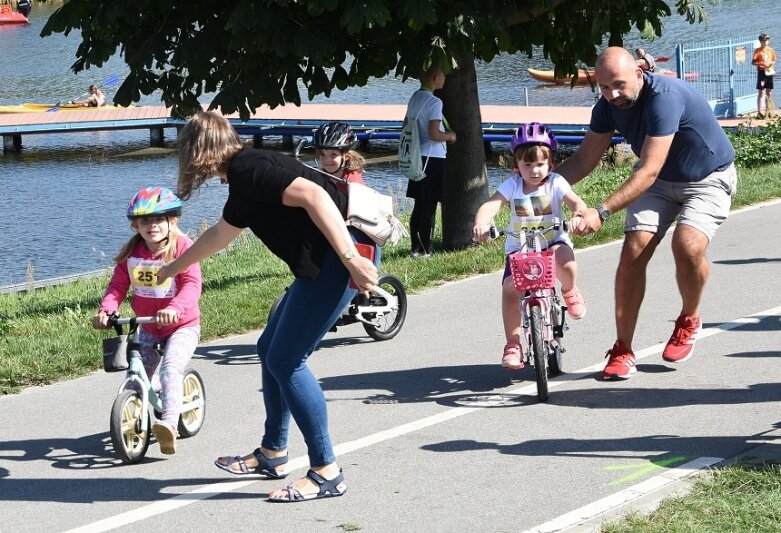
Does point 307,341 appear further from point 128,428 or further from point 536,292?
point 536,292

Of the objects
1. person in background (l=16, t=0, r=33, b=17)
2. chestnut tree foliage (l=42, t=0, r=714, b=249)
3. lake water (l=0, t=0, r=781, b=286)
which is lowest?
lake water (l=0, t=0, r=781, b=286)

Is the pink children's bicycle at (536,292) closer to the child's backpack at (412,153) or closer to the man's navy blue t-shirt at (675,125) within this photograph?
the man's navy blue t-shirt at (675,125)

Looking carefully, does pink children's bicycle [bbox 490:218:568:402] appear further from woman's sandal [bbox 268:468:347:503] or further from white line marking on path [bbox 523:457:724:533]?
woman's sandal [bbox 268:468:347:503]

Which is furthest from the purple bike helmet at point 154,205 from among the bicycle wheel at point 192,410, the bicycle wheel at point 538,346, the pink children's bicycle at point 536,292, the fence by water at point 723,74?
the fence by water at point 723,74

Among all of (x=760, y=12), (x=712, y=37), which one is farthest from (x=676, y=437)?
(x=760, y=12)

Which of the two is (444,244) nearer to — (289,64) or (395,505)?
(289,64)

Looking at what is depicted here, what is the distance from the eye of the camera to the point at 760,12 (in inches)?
2149

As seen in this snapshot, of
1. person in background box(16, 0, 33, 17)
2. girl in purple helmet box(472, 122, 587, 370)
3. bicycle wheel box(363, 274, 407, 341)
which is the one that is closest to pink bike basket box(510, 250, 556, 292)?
girl in purple helmet box(472, 122, 587, 370)

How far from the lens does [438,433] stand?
6.60 metres

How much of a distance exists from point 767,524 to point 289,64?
695cm

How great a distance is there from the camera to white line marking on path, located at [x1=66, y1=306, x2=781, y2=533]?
5582mm

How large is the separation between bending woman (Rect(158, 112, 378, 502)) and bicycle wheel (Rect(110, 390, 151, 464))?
0.97 m

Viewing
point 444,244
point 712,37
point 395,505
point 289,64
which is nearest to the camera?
point 395,505

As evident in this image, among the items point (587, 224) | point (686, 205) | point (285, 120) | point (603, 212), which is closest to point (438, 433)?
point (587, 224)
